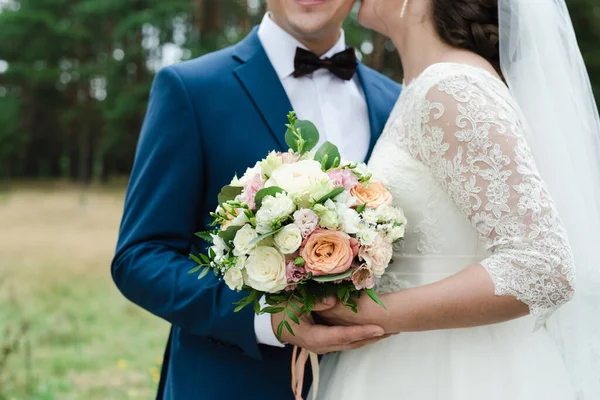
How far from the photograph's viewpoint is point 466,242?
7.26 feet

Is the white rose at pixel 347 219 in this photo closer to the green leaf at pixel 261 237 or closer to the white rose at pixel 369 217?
the white rose at pixel 369 217

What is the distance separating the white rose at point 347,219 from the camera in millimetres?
1861

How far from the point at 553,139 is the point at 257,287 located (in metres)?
1.13

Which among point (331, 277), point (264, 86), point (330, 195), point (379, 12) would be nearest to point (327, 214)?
point (330, 195)

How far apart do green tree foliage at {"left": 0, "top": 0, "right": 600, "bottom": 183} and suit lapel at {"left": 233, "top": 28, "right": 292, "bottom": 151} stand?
581 inches

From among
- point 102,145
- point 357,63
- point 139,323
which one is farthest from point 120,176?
point 357,63

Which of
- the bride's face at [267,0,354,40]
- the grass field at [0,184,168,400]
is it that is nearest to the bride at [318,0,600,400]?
the bride's face at [267,0,354,40]

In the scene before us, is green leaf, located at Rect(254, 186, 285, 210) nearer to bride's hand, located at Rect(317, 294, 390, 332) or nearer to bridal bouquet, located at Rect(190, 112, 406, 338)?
bridal bouquet, located at Rect(190, 112, 406, 338)

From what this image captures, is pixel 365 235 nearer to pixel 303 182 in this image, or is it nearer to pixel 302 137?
pixel 303 182

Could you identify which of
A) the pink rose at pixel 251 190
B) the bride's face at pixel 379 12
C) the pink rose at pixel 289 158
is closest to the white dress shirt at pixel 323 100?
the bride's face at pixel 379 12

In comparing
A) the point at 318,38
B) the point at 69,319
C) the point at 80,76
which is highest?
the point at 318,38

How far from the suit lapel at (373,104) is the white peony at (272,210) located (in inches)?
36.6

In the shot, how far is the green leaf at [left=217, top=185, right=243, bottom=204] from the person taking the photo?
2.03 metres

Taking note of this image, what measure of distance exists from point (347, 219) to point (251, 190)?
0.28m
